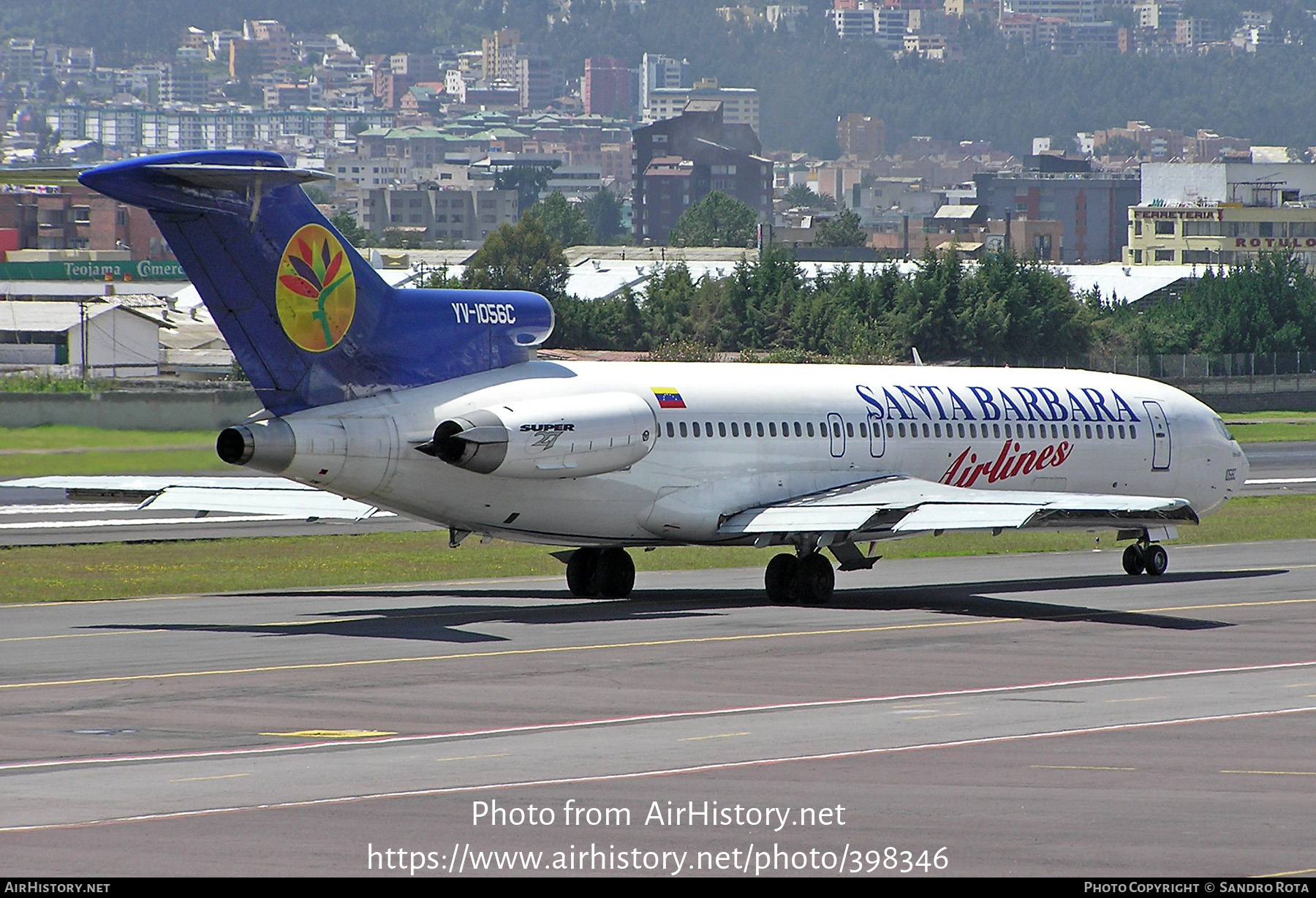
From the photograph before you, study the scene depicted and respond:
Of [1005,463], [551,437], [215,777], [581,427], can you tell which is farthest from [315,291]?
[1005,463]

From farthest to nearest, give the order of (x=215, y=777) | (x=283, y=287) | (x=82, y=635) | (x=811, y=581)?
(x=811, y=581)
(x=82, y=635)
(x=283, y=287)
(x=215, y=777)

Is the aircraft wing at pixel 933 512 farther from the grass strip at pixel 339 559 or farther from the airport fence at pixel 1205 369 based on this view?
the airport fence at pixel 1205 369

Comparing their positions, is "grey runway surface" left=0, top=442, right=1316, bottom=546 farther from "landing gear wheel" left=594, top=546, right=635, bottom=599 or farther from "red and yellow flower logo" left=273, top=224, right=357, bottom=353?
"red and yellow flower logo" left=273, top=224, right=357, bottom=353

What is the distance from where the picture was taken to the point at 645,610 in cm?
3191

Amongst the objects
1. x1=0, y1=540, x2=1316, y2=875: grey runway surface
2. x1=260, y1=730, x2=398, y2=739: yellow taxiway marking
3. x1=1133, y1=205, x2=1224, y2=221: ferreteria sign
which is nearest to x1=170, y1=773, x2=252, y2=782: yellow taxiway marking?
x1=0, y1=540, x2=1316, y2=875: grey runway surface

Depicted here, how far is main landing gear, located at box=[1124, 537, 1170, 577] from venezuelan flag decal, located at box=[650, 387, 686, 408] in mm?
10839

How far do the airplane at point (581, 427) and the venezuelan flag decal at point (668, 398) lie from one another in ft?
0.13

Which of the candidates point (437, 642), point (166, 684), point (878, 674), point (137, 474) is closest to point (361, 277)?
point (437, 642)

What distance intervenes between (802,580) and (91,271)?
122129mm

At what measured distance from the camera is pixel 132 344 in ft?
296

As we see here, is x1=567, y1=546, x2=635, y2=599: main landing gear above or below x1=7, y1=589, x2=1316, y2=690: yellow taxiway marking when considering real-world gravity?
below

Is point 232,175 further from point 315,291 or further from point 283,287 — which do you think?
point 315,291

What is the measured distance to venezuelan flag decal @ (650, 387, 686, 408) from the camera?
107 ft

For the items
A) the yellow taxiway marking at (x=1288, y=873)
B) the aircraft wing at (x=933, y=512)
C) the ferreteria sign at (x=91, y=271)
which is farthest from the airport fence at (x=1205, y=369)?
the yellow taxiway marking at (x=1288, y=873)
